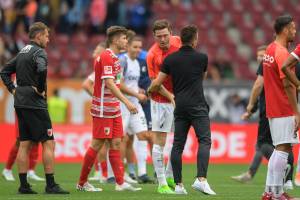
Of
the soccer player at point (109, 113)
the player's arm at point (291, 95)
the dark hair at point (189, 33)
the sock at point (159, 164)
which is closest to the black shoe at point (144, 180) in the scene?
the sock at point (159, 164)

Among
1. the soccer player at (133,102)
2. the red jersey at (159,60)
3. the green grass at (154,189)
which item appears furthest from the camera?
the soccer player at (133,102)

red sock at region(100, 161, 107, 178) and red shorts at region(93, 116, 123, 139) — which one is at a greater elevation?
red shorts at region(93, 116, 123, 139)

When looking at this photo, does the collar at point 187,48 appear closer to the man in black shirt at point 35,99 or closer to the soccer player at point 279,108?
the soccer player at point 279,108

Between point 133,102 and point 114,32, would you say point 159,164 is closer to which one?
point 114,32

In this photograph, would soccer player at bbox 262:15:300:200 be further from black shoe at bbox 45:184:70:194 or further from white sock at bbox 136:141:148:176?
white sock at bbox 136:141:148:176

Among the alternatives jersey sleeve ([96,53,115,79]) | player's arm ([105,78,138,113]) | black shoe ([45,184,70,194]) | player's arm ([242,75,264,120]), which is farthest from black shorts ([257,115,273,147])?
black shoe ([45,184,70,194])

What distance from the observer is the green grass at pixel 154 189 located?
11.6 meters

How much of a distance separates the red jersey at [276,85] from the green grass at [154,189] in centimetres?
147

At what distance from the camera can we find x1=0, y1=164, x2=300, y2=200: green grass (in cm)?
1156

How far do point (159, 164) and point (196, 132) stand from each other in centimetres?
78

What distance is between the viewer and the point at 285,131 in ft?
34.8

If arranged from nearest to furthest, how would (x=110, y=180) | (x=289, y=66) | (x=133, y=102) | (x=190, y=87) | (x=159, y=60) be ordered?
(x=289, y=66) → (x=190, y=87) → (x=159, y=60) → (x=110, y=180) → (x=133, y=102)

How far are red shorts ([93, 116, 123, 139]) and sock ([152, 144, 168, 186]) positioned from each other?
613 millimetres

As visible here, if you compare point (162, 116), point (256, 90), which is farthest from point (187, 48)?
point (256, 90)
